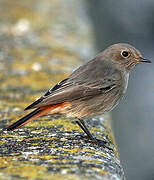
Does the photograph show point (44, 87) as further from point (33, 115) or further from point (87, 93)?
point (33, 115)

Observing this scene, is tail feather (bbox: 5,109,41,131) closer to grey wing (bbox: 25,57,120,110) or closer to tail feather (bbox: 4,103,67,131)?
tail feather (bbox: 4,103,67,131)

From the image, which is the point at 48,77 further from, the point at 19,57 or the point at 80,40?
the point at 80,40

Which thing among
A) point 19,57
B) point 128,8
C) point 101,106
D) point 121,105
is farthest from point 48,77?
point 128,8

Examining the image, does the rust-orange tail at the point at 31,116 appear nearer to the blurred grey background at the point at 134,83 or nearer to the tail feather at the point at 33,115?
the tail feather at the point at 33,115

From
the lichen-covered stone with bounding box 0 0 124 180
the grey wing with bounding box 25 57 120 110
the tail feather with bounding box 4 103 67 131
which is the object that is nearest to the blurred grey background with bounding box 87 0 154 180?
the lichen-covered stone with bounding box 0 0 124 180

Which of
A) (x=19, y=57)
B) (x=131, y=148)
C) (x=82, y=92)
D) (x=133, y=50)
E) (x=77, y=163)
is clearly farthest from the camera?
(x=19, y=57)

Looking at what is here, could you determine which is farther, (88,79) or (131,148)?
(131,148)
